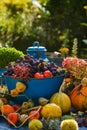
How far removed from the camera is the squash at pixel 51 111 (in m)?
1.96

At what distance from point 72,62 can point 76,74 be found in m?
0.07

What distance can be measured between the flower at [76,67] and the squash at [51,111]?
11.2 inches

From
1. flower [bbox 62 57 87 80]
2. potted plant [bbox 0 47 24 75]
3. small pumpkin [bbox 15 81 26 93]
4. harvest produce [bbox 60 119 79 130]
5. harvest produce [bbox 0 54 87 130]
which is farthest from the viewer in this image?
potted plant [bbox 0 47 24 75]

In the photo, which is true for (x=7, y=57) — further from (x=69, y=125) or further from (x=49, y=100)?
(x=69, y=125)

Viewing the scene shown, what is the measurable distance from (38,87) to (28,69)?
0.34 feet

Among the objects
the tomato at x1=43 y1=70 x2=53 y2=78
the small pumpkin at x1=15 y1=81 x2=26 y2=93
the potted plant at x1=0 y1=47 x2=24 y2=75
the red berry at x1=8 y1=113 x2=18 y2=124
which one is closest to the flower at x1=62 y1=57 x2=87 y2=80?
the tomato at x1=43 y1=70 x2=53 y2=78

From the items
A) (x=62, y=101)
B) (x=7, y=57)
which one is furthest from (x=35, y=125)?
(x=7, y=57)

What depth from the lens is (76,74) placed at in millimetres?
2225

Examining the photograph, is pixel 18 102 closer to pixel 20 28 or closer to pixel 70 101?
pixel 70 101

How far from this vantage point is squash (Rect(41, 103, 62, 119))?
1.96 m

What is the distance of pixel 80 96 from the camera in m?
2.18

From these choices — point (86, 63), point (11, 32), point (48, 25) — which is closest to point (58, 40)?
point (48, 25)

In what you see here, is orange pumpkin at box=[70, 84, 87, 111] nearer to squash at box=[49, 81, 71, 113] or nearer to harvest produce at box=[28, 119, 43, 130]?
squash at box=[49, 81, 71, 113]

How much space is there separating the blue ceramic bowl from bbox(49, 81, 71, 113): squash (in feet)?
0.18
